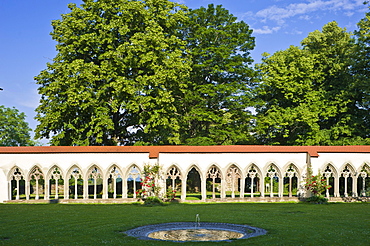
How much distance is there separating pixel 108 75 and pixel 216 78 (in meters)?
11.3

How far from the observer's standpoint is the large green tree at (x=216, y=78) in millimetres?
36469

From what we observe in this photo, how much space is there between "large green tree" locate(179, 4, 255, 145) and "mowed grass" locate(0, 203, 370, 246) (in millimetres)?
17059

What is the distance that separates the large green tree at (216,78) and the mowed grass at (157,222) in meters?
17.1

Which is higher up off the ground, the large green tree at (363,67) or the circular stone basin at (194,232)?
the large green tree at (363,67)

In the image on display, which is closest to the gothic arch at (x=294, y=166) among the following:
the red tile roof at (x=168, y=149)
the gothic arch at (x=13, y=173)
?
the red tile roof at (x=168, y=149)

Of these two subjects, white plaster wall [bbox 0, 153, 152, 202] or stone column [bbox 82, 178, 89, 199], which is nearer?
white plaster wall [bbox 0, 153, 152, 202]

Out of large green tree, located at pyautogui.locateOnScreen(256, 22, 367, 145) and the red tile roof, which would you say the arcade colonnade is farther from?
large green tree, located at pyautogui.locateOnScreen(256, 22, 367, 145)

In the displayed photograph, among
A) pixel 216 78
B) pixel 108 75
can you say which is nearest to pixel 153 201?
pixel 108 75

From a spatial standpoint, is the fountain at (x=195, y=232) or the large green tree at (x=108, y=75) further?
the large green tree at (x=108, y=75)

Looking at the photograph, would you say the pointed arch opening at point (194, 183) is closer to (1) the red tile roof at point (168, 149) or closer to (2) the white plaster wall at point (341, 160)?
(1) the red tile roof at point (168, 149)

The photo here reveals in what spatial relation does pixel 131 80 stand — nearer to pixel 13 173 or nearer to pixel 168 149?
pixel 168 149

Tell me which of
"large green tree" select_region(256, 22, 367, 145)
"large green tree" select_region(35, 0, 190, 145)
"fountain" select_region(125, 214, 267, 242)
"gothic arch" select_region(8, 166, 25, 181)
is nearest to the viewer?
"fountain" select_region(125, 214, 267, 242)

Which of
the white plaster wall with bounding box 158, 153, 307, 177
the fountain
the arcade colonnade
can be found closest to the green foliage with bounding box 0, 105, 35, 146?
the arcade colonnade

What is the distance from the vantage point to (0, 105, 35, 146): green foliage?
5500cm
